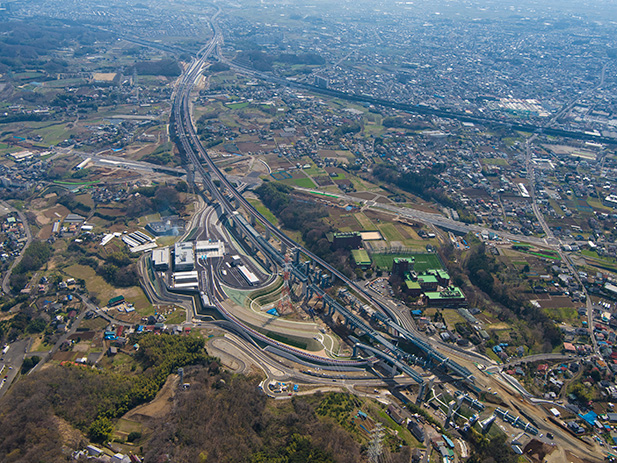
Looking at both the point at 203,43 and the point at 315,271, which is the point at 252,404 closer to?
the point at 315,271

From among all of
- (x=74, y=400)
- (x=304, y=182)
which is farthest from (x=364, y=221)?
(x=74, y=400)

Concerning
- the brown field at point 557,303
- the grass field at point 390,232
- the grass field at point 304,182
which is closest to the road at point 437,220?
the grass field at point 390,232

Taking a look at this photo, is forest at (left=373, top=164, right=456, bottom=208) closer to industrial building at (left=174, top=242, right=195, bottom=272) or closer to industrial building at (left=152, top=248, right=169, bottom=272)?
industrial building at (left=174, top=242, right=195, bottom=272)

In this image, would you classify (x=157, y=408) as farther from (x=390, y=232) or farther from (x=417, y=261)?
(x=390, y=232)

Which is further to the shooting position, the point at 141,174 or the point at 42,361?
the point at 141,174

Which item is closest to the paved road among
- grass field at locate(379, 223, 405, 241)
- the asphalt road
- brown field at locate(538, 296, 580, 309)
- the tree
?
the asphalt road

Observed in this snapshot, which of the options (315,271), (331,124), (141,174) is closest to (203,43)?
(331,124)
